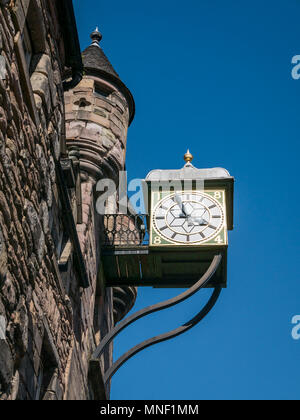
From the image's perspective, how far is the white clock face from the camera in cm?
921

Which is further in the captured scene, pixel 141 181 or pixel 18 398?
pixel 141 181

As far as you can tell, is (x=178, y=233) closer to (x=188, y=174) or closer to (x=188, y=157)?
(x=188, y=174)

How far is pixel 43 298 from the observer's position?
19.0 ft

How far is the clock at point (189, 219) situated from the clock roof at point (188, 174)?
10.1 inches

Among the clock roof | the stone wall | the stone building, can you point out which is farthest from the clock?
the stone wall

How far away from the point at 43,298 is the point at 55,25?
8.59ft

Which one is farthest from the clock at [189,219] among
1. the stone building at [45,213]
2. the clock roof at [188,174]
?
the stone building at [45,213]

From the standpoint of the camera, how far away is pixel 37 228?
543cm

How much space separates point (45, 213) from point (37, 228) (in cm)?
45

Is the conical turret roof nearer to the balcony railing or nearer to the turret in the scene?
the turret

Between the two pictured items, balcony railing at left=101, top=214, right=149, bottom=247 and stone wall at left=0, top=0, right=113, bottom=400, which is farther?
balcony railing at left=101, top=214, right=149, bottom=247

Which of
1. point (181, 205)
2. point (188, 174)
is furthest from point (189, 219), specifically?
point (188, 174)

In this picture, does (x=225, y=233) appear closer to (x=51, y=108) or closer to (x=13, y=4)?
(x=51, y=108)
